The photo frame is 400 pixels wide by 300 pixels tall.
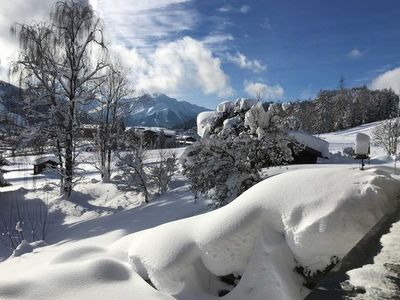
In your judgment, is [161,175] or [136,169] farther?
[161,175]

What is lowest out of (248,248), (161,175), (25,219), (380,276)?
(25,219)

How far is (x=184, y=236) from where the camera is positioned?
4301 mm

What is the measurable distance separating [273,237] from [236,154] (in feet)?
21.6

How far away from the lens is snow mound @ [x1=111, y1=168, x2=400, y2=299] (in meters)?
3.56

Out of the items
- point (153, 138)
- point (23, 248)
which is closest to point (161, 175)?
point (23, 248)

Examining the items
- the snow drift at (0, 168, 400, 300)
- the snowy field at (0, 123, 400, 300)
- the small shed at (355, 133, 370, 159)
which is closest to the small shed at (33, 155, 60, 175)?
the small shed at (355, 133, 370, 159)

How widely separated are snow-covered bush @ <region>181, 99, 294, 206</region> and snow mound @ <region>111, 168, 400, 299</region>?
5.75 m

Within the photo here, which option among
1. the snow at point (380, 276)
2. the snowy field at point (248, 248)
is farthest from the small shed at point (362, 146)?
the snow at point (380, 276)

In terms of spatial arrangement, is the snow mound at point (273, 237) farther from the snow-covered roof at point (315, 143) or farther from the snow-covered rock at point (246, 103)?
the snow-covered roof at point (315, 143)

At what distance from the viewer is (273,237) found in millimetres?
3834

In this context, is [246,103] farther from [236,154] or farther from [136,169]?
[136,169]

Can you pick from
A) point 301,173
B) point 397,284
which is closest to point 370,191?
point 301,173

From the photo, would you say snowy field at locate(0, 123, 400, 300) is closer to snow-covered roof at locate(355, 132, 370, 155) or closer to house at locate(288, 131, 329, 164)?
snow-covered roof at locate(355, 132, 370, 155)

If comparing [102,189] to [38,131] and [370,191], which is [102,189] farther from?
[370,191]
